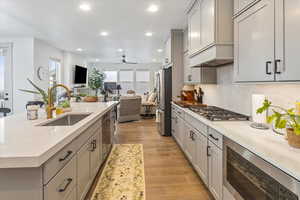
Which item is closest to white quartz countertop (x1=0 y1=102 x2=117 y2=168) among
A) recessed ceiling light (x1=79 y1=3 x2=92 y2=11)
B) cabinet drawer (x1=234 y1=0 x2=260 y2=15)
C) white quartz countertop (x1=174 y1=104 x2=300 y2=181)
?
white quartz countertop (x1=174 y1=104 x2=300 y2=181)

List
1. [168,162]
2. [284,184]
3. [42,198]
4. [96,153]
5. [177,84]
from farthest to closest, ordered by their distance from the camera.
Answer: [177,84] < [168,162] < [96,153] < [42,198] < [284,184]

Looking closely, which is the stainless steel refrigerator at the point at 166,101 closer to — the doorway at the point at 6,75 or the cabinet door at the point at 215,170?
the cabinet door at the point at 215,170

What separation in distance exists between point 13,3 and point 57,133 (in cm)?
313

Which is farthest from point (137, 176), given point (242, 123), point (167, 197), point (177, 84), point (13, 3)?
point (13, 3)

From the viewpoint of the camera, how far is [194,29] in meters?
3.15

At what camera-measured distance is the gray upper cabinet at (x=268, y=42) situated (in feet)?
4.33

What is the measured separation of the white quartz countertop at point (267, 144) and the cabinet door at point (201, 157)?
0.41 m

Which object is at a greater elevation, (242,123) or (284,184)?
(242,123)

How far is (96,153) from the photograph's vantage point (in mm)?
2559

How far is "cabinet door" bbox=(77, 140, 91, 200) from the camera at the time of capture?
5.98 feet

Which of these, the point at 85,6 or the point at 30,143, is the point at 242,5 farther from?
the point at 85,6

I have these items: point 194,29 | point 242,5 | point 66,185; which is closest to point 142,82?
point 194,29

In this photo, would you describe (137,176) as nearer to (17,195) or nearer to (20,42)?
(17,195)

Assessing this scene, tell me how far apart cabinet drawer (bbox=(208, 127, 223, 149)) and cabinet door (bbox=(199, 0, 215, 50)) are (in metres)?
1.09
